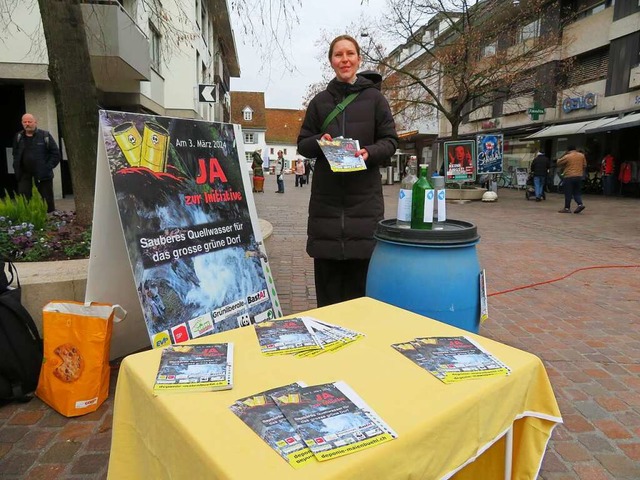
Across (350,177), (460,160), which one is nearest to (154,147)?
(350,177)

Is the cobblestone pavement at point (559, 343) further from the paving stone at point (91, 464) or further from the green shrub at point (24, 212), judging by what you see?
the green shrub at point (24, 212)

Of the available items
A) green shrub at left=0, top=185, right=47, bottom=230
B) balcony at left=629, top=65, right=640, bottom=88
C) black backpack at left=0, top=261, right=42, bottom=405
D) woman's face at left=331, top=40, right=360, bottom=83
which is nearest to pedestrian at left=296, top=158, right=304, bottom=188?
balcony at left=629, top=65, right=640, bottom=88

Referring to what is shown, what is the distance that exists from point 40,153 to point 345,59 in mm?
6373

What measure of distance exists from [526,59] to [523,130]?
779 cm

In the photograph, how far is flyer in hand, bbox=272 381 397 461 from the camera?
997mm

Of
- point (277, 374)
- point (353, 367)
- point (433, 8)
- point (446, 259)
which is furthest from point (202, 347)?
point (433, 8)

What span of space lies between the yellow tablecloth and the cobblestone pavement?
0.91 meters

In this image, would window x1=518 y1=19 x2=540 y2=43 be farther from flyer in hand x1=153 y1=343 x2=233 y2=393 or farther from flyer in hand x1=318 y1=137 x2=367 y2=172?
flyer in hand x1=153 y1=343 x2=233 y2=393

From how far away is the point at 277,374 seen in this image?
134cm

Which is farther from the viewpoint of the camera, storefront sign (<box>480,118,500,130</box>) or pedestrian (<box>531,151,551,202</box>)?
storefront sign (<box>480,118,500,130</box>)

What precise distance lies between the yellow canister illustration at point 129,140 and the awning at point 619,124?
19.2 metres

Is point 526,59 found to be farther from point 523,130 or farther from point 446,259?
point 446,259

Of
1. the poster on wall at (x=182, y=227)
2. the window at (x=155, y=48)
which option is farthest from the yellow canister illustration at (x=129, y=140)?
the window at (x=155, y=48)

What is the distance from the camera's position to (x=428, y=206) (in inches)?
89.8
